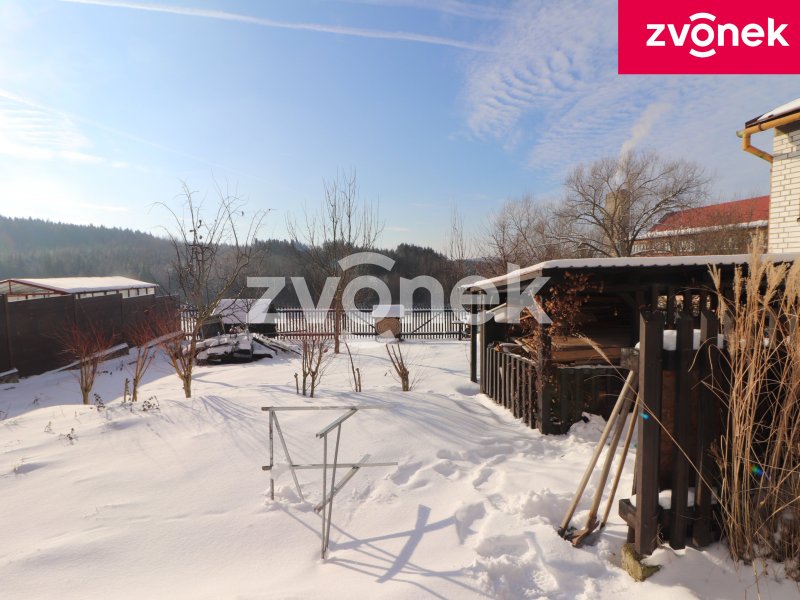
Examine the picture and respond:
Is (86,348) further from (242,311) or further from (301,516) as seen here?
(301,516)

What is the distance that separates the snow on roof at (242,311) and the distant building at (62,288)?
4338mm

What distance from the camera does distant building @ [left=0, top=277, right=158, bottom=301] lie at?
13.1m

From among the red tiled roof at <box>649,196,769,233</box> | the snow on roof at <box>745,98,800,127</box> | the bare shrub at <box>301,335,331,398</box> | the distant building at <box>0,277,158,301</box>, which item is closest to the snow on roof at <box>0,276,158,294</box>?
the distant building at <box>0,277,158,301</box>

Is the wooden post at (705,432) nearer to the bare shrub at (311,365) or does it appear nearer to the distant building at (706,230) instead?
the bare shrub at (311,365)

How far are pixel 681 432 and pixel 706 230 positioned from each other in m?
21.7

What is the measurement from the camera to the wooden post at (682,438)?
2.04 m

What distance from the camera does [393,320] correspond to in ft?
54.6

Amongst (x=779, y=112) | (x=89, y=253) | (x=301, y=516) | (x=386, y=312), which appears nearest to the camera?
(x=301, y=516)

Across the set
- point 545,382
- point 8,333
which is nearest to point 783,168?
point 545,382

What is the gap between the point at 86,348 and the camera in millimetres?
8906

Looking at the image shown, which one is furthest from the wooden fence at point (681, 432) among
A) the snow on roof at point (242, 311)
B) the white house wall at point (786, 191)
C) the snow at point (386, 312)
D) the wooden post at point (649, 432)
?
the snow at point (386, 312)

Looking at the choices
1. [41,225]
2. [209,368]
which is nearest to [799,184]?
[209,368]

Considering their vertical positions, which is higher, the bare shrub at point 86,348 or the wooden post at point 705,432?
the wooden post at point 705,432

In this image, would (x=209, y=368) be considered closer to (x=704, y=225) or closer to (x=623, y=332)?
(x=623, y=332)
